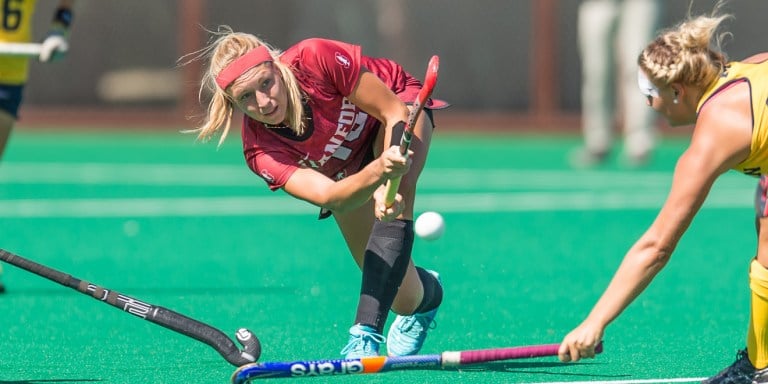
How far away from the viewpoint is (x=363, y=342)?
5160mm

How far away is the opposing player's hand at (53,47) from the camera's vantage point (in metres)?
7.21

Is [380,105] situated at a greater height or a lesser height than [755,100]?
lesser

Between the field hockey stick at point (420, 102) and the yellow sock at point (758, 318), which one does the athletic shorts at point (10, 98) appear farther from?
the yellow sock at point (758, 318)

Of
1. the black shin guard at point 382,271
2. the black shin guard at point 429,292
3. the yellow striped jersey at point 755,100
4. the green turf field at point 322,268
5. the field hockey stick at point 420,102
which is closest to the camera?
the yellow striped jersey at point 755,100

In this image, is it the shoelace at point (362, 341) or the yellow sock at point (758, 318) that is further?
the shoelace at point (362, 341)

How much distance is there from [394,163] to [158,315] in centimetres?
117

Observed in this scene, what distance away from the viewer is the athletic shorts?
7145 millimetres

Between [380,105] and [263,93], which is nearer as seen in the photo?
[263,93]

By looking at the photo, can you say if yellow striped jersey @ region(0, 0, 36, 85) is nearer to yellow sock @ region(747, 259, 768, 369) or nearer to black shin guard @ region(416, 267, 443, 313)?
black shin guard @ region(416, 267, 443, 313)

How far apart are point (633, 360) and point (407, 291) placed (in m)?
0.89

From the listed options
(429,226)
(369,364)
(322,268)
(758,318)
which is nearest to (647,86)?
(758,318)

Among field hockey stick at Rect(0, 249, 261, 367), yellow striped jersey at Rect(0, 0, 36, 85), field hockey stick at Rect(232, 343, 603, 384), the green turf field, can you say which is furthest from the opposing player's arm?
yellow striped jersey at Rect(0, 0, 36, 85)

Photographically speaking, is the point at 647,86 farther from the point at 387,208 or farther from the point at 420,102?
the point at 387,208

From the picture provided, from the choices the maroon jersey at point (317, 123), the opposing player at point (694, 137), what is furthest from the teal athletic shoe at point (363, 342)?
the opposing player at point (694, 137)
